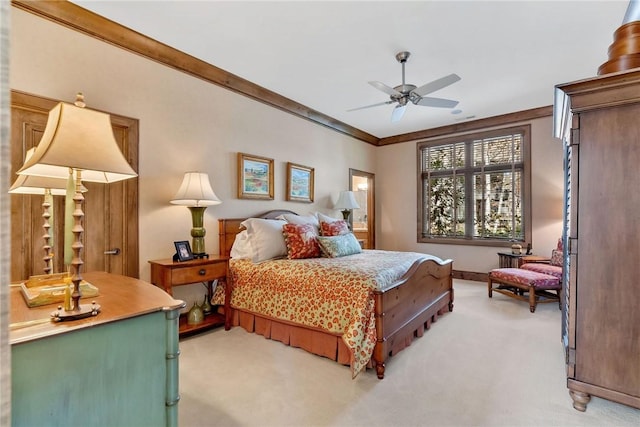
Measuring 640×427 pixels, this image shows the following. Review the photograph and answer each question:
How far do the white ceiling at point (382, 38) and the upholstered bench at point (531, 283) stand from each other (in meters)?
2.44

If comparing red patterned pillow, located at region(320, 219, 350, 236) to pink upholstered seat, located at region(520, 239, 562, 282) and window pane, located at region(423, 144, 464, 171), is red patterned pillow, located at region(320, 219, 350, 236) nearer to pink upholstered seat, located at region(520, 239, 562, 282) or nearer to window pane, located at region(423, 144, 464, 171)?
pink upholstered seat, located at region(520, 239, 562, 282)

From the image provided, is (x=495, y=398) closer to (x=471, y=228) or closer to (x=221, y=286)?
(x=221, y=286)

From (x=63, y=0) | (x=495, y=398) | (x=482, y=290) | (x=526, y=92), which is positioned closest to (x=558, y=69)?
(x=526, y=92)

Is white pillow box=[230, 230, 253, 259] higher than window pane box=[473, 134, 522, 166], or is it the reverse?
window pane box=[473, 134, 522, 166]

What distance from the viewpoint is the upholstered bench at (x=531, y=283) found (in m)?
3.73

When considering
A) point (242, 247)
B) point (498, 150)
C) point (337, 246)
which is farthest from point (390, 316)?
point (498, 150)

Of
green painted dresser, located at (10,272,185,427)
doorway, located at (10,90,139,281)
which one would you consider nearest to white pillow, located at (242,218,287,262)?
doorway, located at (10,90,139,281)

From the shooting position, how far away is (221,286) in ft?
11.0

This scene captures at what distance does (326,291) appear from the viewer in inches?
100

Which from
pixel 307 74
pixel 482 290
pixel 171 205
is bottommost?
pixel 482 290

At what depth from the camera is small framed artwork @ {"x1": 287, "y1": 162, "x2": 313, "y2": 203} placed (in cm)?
455

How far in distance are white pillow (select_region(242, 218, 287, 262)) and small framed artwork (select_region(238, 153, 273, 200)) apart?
636 mm

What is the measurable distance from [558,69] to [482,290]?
10.3 feet

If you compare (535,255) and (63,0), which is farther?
(535,255)
